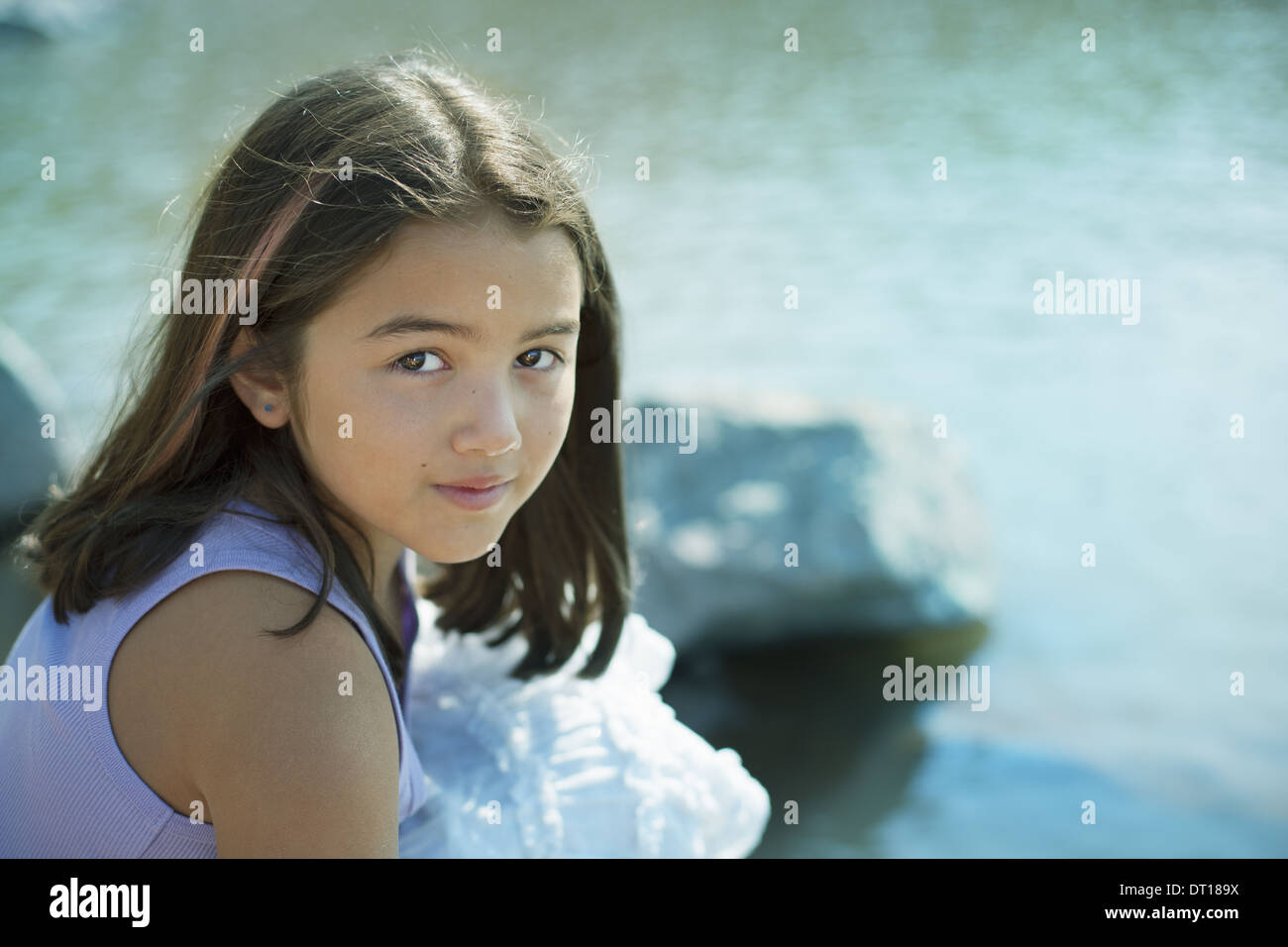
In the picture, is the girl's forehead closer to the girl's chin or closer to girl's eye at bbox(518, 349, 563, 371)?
girl's eye at bbox(518, 349, 563, 371)

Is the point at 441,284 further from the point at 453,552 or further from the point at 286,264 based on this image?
the point at 453,552

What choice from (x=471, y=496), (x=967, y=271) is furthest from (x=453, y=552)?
(x=967, y=271)

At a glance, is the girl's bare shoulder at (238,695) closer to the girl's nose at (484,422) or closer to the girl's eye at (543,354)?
the girl's nose at (484,422)

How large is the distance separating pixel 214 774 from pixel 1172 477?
3.48 meters

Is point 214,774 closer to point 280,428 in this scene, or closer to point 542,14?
point 280,428

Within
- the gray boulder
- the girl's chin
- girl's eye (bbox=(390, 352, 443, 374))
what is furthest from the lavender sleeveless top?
the gray boulder

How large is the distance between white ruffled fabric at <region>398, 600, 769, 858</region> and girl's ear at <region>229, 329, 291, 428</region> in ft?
1.56

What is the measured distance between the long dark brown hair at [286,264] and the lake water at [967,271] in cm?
29

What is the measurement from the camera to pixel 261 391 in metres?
1.37

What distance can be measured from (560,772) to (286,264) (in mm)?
698

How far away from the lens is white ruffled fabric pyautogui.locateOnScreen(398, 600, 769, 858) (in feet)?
4.86

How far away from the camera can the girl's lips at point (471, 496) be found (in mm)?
1332

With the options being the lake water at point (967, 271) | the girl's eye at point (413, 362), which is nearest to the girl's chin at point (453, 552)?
the girl's eye at point (413, 362)
